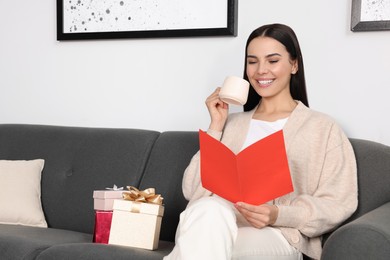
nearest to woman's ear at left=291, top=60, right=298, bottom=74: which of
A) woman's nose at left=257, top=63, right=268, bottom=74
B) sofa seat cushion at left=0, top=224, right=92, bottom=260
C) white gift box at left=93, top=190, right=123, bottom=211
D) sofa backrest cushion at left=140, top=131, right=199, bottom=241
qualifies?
woman's nose at left=257, top=63, right=268, bottom=74

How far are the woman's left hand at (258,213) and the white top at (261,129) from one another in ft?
1.34

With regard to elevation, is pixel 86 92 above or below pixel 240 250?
above

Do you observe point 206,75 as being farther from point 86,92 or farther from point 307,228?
point 307,228

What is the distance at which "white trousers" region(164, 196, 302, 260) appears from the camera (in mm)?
1919

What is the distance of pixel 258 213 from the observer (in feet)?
6.83

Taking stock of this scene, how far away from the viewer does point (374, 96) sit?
2.70 metres

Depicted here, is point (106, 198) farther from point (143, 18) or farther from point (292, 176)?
point (143, 18)

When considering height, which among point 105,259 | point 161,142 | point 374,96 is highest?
point 374,96

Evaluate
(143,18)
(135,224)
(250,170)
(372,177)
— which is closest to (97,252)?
(135,224)

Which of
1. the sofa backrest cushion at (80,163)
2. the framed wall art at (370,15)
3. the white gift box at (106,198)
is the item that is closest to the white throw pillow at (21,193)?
the sofa backrest cushion at (80,163)

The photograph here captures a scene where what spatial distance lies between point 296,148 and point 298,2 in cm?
76

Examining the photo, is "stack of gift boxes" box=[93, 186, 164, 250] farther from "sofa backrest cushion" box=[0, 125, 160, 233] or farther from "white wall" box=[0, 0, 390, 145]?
"white wall" box=[0, 0, 390, 145]

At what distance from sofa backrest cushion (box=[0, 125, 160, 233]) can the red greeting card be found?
2.55 feet

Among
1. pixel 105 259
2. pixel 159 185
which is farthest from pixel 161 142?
pixel 105 259
